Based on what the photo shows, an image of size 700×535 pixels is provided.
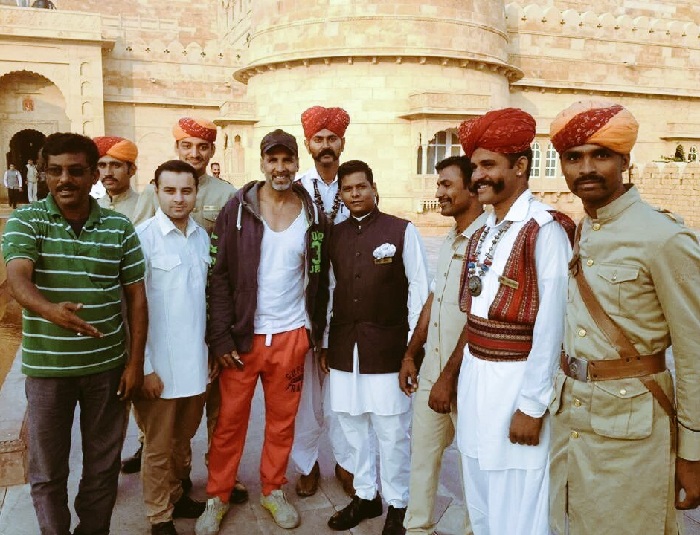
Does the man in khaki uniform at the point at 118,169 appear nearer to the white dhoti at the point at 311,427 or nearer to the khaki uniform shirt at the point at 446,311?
the white dhoti at the point at 311,427

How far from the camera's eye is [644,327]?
6.84ft

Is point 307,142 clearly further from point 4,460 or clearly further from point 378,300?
point 4,460

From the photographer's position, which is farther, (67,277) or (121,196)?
(121,196)

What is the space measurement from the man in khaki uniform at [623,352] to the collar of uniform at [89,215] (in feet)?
6.74

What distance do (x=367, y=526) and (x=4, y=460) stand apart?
2.30 m

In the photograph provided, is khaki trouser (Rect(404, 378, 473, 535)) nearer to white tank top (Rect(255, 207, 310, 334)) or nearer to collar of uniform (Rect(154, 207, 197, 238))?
white tank top (Rect(255, 207, 310, 334))

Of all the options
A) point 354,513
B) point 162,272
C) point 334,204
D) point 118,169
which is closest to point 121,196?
point 118,169

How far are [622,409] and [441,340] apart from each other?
39.6 inches

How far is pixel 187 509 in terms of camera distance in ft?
11.4

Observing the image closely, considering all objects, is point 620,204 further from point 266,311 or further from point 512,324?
point 266,311

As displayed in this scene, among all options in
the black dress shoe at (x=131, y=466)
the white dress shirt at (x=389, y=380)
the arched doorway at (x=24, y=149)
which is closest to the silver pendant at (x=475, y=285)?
the white dress shirt at (x=389, y=380)

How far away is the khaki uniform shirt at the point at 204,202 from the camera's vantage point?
13.0ft

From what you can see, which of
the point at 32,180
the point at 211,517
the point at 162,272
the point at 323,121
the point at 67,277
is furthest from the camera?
the point at 32,180

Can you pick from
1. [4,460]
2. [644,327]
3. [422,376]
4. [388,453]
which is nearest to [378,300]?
[422,376]
